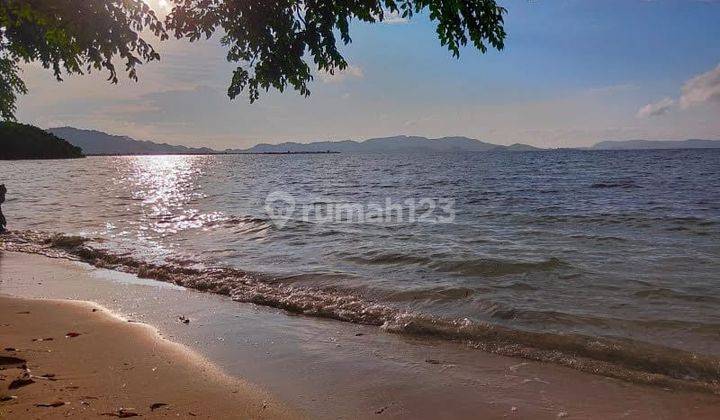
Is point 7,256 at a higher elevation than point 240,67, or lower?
lower

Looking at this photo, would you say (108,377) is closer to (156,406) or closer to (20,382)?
(20,382)

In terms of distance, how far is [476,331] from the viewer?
6.56 metres

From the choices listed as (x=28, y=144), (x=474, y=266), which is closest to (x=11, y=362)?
(x=474, y=266)

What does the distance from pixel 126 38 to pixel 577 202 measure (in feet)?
74.6

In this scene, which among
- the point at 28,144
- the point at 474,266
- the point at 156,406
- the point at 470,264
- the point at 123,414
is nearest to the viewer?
the point at 123,414

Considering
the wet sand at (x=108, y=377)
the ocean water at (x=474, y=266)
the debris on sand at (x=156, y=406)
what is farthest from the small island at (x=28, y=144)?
the debris on sand at (x=156, y=406)

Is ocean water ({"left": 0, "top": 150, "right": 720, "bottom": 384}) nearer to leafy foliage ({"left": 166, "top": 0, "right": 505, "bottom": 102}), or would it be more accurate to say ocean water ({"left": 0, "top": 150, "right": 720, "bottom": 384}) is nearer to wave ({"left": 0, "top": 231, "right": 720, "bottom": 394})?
wave ({"left": 0, "top": 231, "right": 720, "bottom": 394})

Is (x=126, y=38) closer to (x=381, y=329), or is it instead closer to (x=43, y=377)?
(x=43, y=377)

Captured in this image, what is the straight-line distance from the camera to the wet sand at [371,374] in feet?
13.8

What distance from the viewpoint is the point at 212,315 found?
7.16m

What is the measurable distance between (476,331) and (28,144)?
451 feet

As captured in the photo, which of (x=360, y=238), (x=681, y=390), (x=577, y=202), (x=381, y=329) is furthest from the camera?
(x=577, y=202)

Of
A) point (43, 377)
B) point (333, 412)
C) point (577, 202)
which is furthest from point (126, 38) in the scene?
point (577, 202)

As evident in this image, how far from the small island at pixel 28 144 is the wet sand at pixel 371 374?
120968mm
